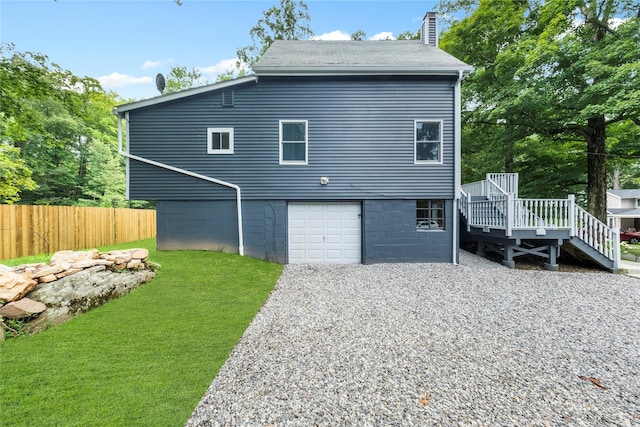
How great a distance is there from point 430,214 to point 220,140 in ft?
21.3

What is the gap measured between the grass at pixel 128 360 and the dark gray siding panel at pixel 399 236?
3.98m

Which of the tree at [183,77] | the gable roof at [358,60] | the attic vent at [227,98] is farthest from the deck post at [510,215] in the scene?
the tree at [183,77]

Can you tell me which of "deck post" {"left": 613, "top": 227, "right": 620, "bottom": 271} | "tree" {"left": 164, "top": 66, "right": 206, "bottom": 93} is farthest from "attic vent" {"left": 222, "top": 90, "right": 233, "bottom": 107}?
"tree" {"left": 164, "top": 66, "right": 206, "bottom": 93}

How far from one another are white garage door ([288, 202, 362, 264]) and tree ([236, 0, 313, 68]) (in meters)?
14.9

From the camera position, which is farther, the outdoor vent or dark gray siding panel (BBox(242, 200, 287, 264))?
the outdoor vent

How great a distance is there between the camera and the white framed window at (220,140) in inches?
309

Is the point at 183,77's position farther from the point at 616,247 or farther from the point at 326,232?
the point at 616,247

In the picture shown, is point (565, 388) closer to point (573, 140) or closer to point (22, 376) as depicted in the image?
point (22, 376)

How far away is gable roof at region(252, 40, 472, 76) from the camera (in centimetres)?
751

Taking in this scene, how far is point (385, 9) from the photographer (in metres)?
12.3

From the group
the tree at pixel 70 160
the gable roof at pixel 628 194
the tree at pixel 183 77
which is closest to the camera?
the tree at pixel 70 160

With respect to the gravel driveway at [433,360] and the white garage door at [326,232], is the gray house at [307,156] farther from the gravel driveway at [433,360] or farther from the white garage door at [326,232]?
the gravel driveway at [433,360]

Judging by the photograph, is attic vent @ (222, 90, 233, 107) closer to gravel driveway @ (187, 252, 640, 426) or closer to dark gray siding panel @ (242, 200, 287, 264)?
dark gray siding panel @ (242, 200, 287, 264)

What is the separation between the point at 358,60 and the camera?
8.20 metres
